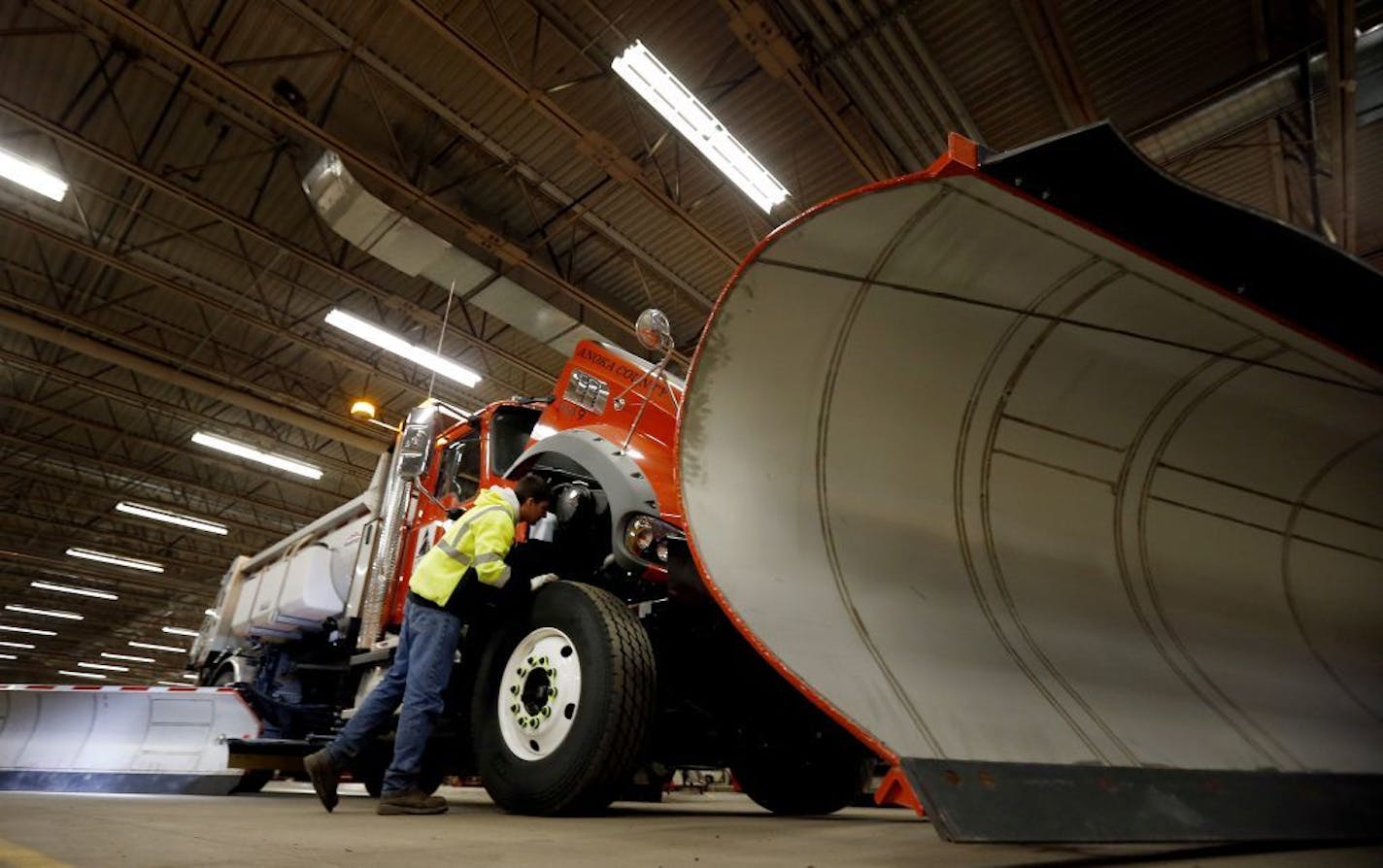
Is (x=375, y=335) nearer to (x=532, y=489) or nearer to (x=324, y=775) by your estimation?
(x=532, y=489)

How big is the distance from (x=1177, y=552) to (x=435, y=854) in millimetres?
2751

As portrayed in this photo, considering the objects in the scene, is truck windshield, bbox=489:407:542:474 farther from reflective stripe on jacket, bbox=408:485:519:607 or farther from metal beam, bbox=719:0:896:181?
metal beam, bbox=719:0:896:181

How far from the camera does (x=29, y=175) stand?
8.62 m

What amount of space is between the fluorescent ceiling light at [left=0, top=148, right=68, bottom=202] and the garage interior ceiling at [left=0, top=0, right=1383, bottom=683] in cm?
58

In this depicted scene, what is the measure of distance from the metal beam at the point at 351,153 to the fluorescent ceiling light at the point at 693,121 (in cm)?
197

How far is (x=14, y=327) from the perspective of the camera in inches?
475

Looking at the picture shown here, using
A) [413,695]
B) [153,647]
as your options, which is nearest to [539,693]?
[413,695]

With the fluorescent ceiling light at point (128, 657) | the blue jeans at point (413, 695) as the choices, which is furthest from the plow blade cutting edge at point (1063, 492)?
the fluorescent ceiling light at point (128, 657)

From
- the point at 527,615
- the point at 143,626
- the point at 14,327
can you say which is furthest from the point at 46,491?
the point at 527,615

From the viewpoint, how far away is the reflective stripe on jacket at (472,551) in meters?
3.60

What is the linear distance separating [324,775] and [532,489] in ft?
4.99

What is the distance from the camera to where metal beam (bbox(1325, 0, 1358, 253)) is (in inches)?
242

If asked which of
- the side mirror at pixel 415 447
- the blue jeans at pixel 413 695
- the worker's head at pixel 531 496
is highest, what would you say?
the side mirror at pixel 415 447

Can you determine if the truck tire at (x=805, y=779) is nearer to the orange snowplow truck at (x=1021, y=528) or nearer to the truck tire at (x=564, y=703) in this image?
the orange snowplow truck at (x=1021, y=528)
